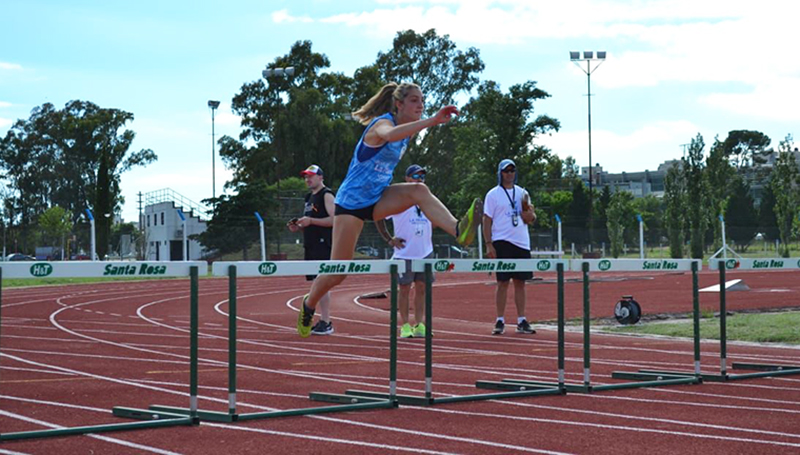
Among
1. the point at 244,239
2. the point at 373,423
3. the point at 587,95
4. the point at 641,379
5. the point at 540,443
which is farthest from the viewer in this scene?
the point at 587,95

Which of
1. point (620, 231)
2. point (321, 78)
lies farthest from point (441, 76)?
point (620, 231)

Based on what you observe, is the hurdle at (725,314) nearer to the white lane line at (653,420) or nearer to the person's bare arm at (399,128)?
the white lane line at (653,420)

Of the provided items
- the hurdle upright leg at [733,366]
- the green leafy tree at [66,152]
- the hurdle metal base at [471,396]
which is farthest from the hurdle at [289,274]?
the green leafy tree at [66,152]

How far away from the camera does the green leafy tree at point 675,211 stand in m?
46.5

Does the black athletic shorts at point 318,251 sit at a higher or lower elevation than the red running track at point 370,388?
higher

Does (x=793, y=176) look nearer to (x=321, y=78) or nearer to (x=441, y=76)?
(x=441, y=76)

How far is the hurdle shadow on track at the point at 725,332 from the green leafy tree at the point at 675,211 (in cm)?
3985

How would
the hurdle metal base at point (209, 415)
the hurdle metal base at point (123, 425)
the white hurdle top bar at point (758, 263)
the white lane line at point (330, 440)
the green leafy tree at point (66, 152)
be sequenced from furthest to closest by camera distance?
the green leafy tree at point (66, 152), the white hurdle top bar at point (758, 263), the hurdle metal base at point (209, 415), the hurdle metal base at point (123, 425), the white lane line at point (330, 440)

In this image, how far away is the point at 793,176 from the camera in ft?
172

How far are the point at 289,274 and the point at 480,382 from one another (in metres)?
1.91

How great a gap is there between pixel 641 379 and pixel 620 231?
4137cm

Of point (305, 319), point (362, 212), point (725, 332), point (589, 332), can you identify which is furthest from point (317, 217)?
point (725, 332)

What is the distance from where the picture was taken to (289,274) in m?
5.57

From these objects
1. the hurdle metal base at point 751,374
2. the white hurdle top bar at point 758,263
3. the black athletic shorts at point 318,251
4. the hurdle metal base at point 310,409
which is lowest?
the hurdle metal base at point 751,374
